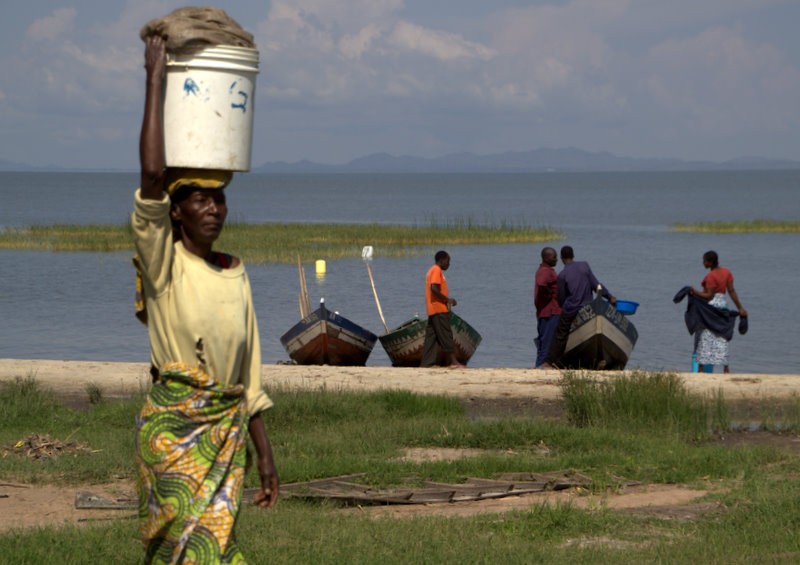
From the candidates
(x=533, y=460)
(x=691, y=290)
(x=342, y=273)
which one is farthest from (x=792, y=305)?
(x=533, y=460)

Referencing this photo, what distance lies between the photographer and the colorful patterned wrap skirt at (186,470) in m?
3.92

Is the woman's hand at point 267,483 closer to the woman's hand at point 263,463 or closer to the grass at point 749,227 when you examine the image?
the woman's hand at point 263,463

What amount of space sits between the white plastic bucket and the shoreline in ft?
30.7

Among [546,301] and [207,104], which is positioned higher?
[207,104]

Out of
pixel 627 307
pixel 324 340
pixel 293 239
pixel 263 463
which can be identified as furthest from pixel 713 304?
pixel 293 239

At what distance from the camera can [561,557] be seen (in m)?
6.27

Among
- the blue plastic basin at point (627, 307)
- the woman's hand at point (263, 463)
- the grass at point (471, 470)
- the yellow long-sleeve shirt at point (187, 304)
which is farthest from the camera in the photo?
the blue plastic basin at point (627, 307)

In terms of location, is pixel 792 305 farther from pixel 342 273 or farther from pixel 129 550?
pixel 129 550

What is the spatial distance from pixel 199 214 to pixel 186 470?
83 centimetres

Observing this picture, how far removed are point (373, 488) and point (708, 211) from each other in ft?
292

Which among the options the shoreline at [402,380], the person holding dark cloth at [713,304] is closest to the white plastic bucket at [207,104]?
the shoreline at [402,380]

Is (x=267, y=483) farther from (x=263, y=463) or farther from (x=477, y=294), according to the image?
(x=477, y=294)

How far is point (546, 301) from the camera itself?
648 inches

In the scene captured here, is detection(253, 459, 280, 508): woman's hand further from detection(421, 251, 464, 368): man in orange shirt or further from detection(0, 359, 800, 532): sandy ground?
detection(421, 251, 464, 368): man in orange shirt
